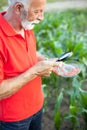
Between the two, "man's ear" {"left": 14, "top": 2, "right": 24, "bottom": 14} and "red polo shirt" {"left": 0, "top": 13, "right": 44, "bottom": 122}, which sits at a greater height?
"man's ear" {"left": 14, "top": 2, "right": 24, "bottom": 14}

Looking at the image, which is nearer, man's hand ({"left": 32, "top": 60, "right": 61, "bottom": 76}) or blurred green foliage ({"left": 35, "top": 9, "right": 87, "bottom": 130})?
man's hand ({"left": 32, "top": 60, "right": 61, "bottom": 76})

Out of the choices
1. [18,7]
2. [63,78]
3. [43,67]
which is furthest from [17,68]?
[63,78]

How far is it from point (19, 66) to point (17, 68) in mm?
17

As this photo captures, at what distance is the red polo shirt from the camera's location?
172 cm

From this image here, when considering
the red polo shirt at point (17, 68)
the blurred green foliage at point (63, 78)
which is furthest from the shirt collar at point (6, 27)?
the blurred green foliage at point (63, 78)

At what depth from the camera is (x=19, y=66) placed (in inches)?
70.3

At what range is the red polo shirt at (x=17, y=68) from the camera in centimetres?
172

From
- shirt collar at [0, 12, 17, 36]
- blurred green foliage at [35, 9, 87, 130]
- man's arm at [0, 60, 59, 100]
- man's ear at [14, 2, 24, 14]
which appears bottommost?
blurred green foliage at [35, 9, 87, 130]

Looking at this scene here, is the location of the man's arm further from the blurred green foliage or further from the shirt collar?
the blurred green foliage

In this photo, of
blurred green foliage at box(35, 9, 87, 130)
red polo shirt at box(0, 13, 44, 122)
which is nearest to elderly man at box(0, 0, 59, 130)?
red polo shirt at box(0, 13, 44, 122)

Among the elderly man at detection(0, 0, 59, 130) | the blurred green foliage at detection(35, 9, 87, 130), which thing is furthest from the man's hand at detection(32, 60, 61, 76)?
the blurred green foliage at detection(35, 9, 87, 130)

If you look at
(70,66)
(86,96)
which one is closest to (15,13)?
(70,66)

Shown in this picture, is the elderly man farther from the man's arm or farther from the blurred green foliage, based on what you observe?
the blurred green foliage

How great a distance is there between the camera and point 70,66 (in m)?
2.14
